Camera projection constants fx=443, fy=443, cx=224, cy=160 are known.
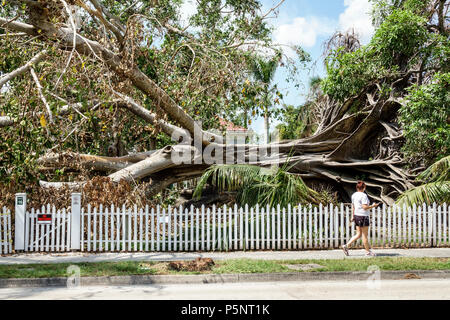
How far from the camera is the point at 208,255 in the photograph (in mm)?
10953

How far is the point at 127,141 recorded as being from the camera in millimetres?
22422

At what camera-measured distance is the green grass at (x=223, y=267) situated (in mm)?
8461

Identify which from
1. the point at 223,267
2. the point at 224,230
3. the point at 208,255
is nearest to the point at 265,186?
the point at 224,230

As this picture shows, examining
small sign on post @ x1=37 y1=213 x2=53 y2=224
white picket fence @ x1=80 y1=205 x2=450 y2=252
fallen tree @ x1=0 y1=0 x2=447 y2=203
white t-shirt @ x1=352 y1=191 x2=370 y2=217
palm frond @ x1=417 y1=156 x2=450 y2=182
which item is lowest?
white picket fence @ x1=80 y1=205 x2=450 y2=252

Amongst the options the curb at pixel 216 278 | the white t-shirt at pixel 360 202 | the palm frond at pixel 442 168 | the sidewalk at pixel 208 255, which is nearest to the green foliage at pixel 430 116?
the palm frond at pixel 442 168

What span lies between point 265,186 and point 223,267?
4.92 meters

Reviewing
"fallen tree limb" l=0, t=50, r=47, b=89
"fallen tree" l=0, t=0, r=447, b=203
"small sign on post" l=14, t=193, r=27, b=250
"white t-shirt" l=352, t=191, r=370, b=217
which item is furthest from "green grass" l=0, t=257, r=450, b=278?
"fallen tree" l=0, t=0, r=447, b=203

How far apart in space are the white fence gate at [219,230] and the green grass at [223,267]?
2.03 metres

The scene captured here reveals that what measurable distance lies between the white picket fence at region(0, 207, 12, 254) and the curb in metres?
3.60

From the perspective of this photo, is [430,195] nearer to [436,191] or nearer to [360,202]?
[436,191]

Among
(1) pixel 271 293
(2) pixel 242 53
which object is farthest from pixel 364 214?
(2) pixel 242 53

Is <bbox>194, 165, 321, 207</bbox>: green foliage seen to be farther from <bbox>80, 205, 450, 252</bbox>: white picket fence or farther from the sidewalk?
the sidewalk

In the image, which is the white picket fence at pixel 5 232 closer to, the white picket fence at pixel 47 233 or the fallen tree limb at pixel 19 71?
the white picket fence at pixel 47 233

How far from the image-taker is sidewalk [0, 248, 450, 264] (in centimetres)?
1037
